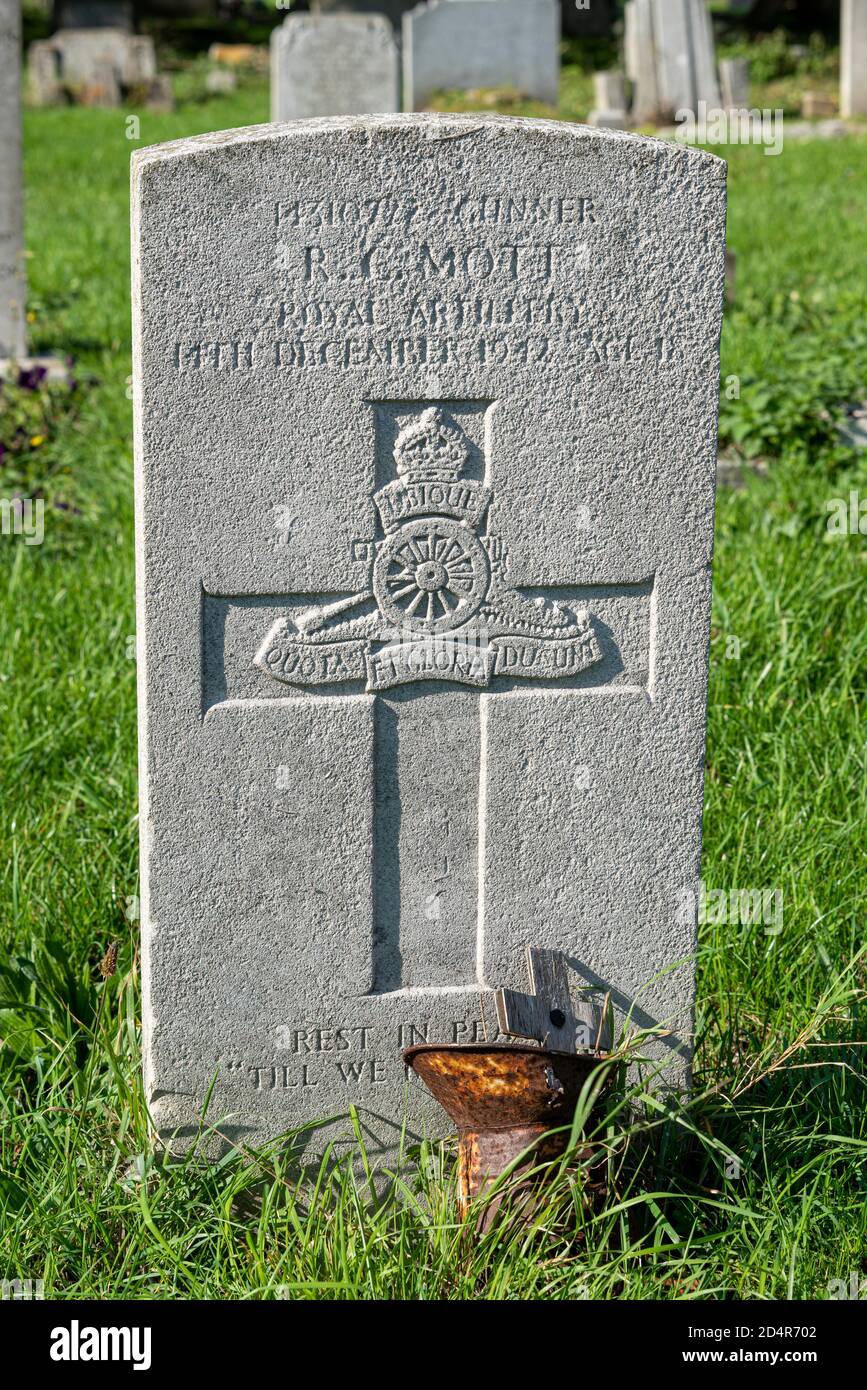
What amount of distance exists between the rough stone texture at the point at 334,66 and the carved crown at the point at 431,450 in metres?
8.38

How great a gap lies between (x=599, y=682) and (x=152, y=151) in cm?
91

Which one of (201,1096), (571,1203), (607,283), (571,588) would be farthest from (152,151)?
(571,1203)

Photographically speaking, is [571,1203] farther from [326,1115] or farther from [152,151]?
[152,151]

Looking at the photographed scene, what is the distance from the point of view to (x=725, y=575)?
13.2ft

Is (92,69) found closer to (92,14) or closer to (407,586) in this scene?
(92,14)

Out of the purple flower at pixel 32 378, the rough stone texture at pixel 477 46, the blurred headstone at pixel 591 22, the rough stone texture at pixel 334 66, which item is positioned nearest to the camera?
the purple flower at pixel 32 378

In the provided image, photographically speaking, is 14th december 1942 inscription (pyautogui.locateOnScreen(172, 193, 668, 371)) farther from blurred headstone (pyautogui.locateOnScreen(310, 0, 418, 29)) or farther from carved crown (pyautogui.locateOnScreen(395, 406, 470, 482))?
blurred headstone (pyautogui.locateOnScreen(310, 0, 418, 29))

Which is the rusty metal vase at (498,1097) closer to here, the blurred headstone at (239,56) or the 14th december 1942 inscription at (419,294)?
the 14th december 1942 inscription at (419,294)

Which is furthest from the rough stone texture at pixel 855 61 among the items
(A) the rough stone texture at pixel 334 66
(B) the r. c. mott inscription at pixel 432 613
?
(B) the r. c. mott inscription at pixel 432 613

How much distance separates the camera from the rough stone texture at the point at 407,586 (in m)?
1.91

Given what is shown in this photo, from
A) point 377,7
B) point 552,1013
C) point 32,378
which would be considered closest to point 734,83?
point 377,7

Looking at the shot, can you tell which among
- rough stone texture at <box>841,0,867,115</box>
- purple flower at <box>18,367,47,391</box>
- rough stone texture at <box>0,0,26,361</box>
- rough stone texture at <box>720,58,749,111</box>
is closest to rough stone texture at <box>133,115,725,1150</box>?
purple flower at <box>18,367,47,391</box>

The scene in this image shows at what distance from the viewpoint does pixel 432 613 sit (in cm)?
204

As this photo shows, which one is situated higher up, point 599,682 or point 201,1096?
point 599,682
